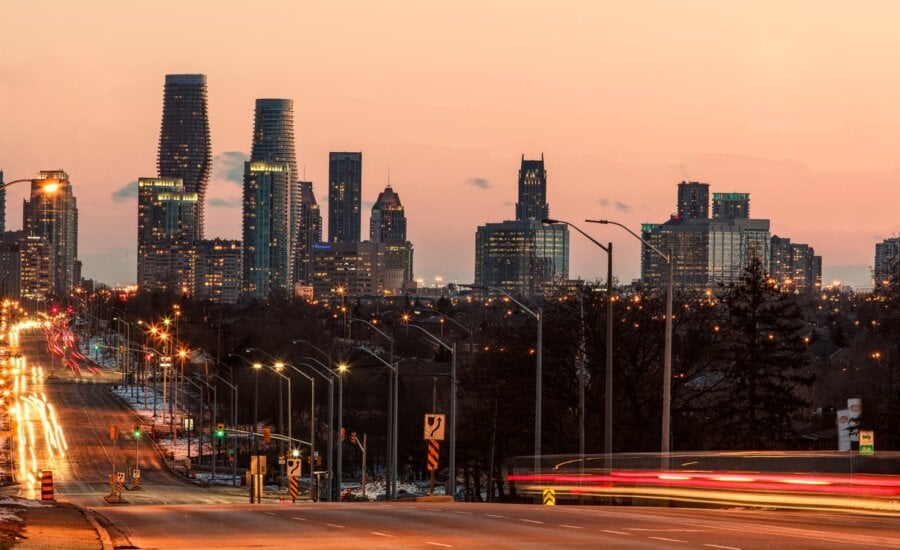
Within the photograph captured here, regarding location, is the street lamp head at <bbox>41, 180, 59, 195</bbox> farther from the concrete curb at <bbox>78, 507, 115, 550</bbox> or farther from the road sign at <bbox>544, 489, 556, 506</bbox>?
the road sign at <bbox>544, 489, 556, 506</bbox>

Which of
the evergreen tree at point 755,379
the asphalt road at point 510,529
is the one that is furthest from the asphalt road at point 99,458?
the asphalt road at point 510,529

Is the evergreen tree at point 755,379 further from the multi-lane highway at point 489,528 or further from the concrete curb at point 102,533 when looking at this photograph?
the concrete curb at point 102,533

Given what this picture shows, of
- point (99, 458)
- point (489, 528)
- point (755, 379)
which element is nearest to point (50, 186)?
point (489, 528)

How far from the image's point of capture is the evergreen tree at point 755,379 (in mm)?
72312

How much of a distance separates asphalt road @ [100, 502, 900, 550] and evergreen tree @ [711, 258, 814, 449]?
127 feet

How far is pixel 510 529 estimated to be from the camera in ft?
90.7

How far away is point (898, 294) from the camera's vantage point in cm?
7112

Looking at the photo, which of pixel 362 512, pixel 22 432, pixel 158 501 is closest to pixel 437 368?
pixel 22 432

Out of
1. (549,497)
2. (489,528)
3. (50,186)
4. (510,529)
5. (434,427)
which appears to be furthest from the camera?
(434,427)

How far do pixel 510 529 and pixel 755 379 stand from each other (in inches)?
2033

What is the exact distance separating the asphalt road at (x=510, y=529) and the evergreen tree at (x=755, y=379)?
38.7 meters

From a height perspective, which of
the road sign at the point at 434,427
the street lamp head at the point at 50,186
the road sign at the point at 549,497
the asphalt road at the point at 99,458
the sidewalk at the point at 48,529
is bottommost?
the asphalt road at the point at 99,458

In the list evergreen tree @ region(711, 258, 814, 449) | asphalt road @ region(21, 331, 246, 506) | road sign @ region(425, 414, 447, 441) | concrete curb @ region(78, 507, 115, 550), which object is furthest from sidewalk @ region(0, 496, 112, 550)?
evergreen tree @ region(711, 258, 814, 449)

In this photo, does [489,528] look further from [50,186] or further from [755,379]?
[755,379]
